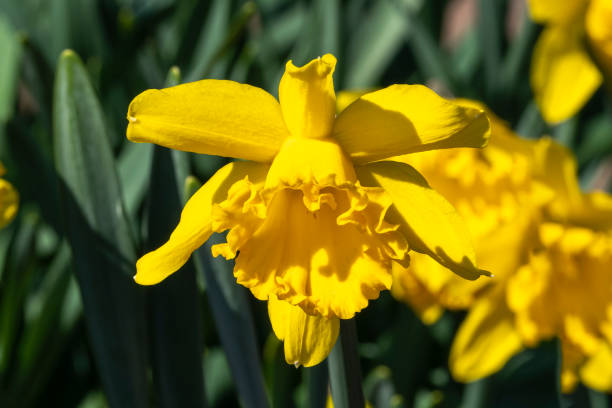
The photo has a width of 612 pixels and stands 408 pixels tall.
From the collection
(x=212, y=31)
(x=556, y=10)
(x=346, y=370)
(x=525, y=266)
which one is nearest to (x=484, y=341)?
(x=525, y=266)

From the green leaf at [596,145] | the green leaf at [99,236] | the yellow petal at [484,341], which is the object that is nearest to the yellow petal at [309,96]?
the green leaf at [99,236]

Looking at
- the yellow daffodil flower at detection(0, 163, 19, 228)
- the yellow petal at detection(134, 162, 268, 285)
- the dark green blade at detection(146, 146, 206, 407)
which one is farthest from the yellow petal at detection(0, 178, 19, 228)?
the yellow petal at detection(134, 162, 268, 285)

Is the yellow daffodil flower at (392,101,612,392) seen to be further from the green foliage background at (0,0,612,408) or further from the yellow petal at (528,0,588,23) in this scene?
the yellow petal at (528,0,588,23)

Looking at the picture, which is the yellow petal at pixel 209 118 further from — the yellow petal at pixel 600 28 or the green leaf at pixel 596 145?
the green leaf at pixel 596 145

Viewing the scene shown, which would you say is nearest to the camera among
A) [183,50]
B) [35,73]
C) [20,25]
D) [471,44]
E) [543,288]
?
[543,288]

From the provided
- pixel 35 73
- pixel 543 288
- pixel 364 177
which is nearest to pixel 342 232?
pixel 364 177

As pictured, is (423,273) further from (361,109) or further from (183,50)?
(183,50)
